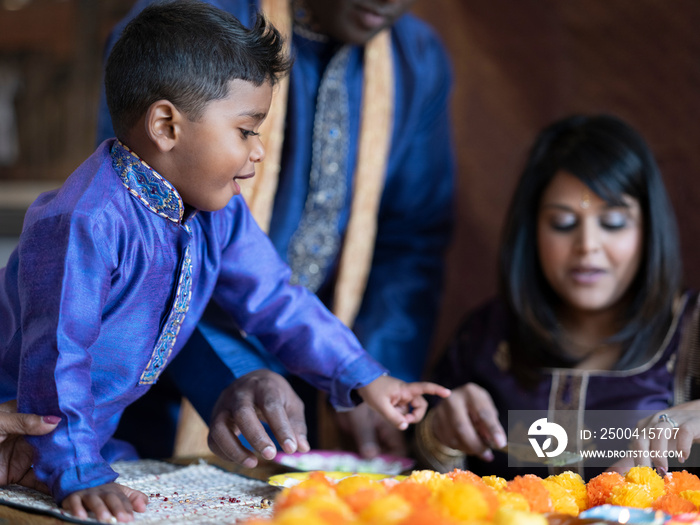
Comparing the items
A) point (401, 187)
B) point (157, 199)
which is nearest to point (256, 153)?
point (157, 199)

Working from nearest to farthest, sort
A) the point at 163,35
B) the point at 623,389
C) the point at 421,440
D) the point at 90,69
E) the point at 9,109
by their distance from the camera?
Answer: the point at 163,35, the point at 623,389, the point at 421,440, the point at 90,69, the point at 9,109

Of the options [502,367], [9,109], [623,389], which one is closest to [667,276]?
[623,389]

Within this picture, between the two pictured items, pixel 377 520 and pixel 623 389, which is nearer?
pixel 377 520

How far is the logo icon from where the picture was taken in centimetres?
129

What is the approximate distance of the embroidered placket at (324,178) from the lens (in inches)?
67.4

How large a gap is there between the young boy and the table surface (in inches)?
1.7

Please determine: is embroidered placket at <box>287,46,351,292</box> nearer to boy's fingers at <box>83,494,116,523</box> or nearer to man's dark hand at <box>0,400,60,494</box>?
man's dark hand at <box>0,400,60,494</box>

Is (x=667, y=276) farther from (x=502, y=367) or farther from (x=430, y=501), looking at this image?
(x=430, y=501)

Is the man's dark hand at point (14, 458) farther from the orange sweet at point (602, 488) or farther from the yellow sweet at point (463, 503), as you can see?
the orange sweet at point (602, 488)

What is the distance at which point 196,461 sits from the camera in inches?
51.1

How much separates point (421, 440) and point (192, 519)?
2.60ft

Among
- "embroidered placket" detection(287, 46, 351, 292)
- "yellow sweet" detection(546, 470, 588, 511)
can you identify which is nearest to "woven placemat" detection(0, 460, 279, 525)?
"yellow sweet" detection(546, 470, 588, 511)

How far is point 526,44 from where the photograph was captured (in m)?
2.37

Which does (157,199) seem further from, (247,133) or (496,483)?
(496,483)
